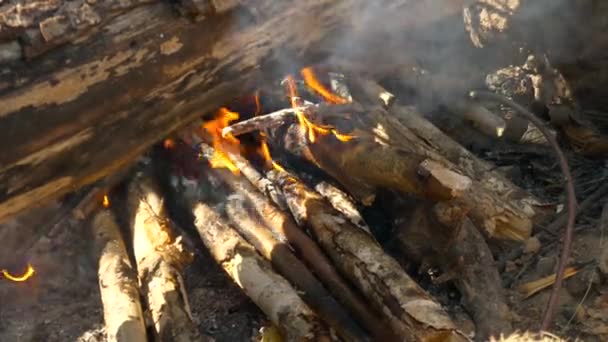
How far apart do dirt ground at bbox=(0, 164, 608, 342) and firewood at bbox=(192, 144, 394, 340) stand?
0.47m

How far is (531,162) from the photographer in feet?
15.0

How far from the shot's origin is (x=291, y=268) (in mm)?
3553

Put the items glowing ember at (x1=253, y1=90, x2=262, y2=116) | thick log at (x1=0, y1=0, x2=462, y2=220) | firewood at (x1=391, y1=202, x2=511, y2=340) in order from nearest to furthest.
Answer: thick log at (x1=0, y1=0, x2=462, y2=220) < firewood at (x1=391, y1=202, x2=511, y2=340) < glowing ember at (x1=253, y1=90, x2=262, y2=116)

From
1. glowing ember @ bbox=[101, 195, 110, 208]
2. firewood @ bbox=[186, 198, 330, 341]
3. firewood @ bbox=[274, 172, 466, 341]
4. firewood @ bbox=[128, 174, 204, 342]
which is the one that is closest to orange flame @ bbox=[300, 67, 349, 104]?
firewood @ bbox=[274, 172, 466, 341]

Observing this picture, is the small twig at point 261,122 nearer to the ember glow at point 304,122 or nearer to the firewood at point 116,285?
the ember glow at point 304,122

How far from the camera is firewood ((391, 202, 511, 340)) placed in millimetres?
3459

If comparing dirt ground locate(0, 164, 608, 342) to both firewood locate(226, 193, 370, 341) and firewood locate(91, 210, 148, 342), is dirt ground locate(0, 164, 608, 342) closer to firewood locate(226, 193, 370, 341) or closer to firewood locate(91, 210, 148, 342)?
firewood locate(91, 210, 148, 342)

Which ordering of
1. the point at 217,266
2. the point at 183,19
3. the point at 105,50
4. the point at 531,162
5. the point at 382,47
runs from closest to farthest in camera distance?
the point at 105,50 → the point at 183,19 → the point at 217,266 → the point at 531,162 → the point at 382,47

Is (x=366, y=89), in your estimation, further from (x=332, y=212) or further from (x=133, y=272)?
(x=133, y=272)

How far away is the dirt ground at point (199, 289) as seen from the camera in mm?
3504

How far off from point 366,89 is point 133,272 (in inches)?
81.7

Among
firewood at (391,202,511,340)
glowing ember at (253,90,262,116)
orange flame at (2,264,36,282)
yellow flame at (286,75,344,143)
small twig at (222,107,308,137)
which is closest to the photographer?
firewood at (391,202,511,340)

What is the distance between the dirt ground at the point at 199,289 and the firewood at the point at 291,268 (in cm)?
36

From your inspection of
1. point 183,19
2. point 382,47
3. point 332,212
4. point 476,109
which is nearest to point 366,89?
point 382,47
